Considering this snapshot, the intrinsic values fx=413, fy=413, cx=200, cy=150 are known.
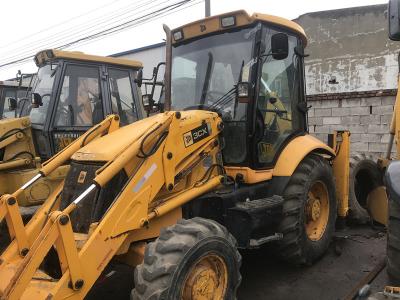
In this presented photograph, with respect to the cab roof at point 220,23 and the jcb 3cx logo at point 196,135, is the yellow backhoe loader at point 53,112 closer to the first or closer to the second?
the cab roof at point 220,23

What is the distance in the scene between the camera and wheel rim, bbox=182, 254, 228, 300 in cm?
303

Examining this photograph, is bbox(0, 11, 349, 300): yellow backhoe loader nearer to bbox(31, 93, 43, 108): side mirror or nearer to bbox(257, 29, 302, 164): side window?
bbox(257, 29, 302, 164): side window

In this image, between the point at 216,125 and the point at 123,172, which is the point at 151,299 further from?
the point at 216,125

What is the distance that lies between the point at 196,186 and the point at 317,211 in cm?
181

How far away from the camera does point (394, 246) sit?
2729mm

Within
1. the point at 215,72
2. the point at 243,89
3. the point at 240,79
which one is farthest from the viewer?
the point at 215,72

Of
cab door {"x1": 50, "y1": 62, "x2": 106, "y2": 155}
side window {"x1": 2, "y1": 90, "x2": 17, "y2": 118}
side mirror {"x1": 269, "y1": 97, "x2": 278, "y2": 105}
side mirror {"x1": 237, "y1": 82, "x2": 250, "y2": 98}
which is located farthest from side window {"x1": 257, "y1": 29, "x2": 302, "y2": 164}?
side window {"x1": 2, "y1": 90, "x2": 17, "y2": 118}

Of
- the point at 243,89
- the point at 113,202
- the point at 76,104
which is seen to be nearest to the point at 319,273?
the point at 243,89

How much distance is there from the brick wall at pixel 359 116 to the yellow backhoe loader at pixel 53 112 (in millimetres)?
4478

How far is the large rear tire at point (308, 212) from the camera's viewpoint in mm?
4227

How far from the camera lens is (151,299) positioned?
9.04 feet

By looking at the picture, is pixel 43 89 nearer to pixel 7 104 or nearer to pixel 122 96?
pixel 122 96

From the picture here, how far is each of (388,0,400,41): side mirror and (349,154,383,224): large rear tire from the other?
3193 mm

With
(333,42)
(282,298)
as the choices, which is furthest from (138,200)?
(333,42)
